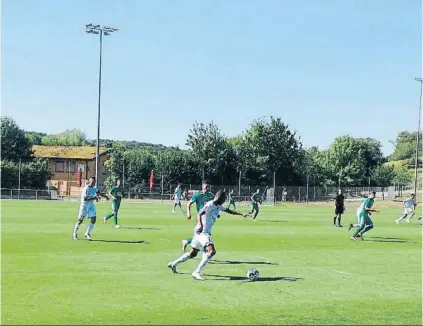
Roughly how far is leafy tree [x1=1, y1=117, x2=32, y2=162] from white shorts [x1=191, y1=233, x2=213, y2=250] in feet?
247

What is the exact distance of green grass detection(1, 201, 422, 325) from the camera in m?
10.2

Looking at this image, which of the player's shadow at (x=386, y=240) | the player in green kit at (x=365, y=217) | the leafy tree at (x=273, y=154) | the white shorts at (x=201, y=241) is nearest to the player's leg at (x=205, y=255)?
the white shorts at (x=201, y=241)

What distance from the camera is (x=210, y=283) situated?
42.9 ft

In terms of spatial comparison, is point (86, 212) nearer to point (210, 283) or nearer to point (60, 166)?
point (210, 283)

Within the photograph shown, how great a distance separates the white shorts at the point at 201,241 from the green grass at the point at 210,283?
713 mm

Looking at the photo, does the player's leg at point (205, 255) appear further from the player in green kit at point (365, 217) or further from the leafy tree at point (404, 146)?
the leafy tree at point (404, 146)

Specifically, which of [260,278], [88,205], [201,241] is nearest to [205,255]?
[201,241]

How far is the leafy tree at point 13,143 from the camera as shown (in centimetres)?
8531

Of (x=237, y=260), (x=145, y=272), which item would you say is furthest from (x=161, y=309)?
(x=237, y=260)

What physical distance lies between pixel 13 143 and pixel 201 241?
7695cm

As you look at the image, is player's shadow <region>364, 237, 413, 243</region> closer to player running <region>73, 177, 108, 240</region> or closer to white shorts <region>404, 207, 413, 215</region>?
player running <region>73, 177, 108, 240</region>

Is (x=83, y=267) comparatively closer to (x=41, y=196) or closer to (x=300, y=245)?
(x=300, y=245)

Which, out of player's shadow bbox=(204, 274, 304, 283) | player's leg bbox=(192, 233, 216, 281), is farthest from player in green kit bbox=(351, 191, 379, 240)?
player's leg bbox=(192, 233, 216, 281)

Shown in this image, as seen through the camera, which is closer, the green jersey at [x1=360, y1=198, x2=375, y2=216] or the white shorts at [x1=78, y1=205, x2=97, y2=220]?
the white shorts at [x1=78, y1=205, x2=97, y2=220]
